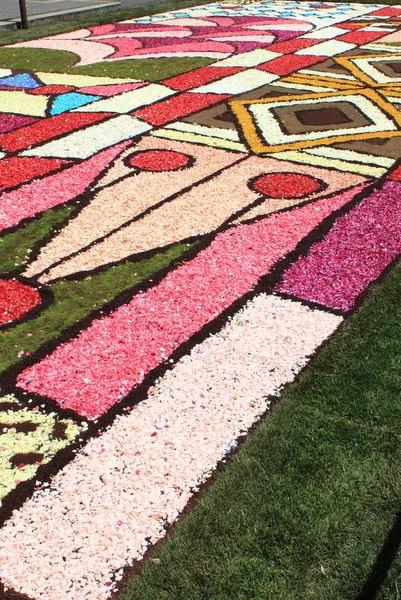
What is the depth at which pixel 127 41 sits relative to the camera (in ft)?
50.1

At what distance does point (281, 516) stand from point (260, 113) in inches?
302

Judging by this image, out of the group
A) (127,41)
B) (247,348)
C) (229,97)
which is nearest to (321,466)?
(247,348)

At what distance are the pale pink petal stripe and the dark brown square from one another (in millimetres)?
5476

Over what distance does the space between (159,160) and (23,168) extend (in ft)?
5.22

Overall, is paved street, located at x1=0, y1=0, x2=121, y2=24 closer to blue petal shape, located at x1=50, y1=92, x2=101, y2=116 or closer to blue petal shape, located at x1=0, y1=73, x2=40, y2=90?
blue petal shape, located at x1=0, y1=73, x2=40, y2=90

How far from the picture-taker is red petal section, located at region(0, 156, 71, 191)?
749 cm

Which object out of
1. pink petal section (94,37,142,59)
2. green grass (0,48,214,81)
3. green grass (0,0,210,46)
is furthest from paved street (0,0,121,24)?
green grass (0,48,214,81)

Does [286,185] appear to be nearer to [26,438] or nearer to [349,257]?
[349,257]

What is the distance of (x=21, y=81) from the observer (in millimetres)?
11875

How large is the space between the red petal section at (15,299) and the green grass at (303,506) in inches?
82.7

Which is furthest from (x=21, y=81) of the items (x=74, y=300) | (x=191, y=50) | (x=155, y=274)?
(x=74, y=300)

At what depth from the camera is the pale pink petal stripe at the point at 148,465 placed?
3.04 metres

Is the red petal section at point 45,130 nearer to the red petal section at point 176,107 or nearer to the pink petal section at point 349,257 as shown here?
the red petal section at point 176,107

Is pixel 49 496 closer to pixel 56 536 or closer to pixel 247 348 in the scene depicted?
pixel 56 536
